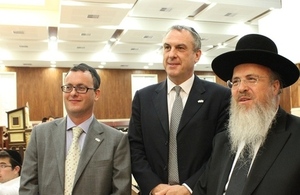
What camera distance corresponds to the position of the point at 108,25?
38.6 feet

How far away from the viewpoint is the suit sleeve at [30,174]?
2.46m

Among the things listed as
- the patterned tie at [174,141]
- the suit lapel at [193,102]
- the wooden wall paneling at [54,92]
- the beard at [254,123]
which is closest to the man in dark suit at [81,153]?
the patterned tie at [174,141]

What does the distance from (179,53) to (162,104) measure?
1.30ft

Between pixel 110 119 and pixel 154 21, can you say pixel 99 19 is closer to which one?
pixel 154 21

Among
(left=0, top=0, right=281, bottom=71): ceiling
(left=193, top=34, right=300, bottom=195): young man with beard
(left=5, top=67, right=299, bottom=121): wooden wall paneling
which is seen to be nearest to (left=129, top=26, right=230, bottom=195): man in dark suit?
(left=193, top=34, right=300, bottom=195): young man with beard

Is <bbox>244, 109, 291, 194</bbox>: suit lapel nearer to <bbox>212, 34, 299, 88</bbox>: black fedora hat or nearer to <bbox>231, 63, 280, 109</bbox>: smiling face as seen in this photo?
<bbox>231, 63, 280, 109</bbox>: smiling face

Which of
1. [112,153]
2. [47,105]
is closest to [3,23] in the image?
[47,105]

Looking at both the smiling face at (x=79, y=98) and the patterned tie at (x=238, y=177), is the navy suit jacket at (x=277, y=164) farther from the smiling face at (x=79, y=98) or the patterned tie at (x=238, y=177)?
the smiling face at (x=79, y=98)

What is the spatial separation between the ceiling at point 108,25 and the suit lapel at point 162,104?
23.5 feet

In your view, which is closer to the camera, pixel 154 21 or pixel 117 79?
pixel 154 21

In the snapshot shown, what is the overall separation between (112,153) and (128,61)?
15.8m

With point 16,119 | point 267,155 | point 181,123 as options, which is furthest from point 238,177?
point 16,119

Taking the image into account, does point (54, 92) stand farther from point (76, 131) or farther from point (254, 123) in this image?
point (254, 123)

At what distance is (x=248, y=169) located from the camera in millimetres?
2041
